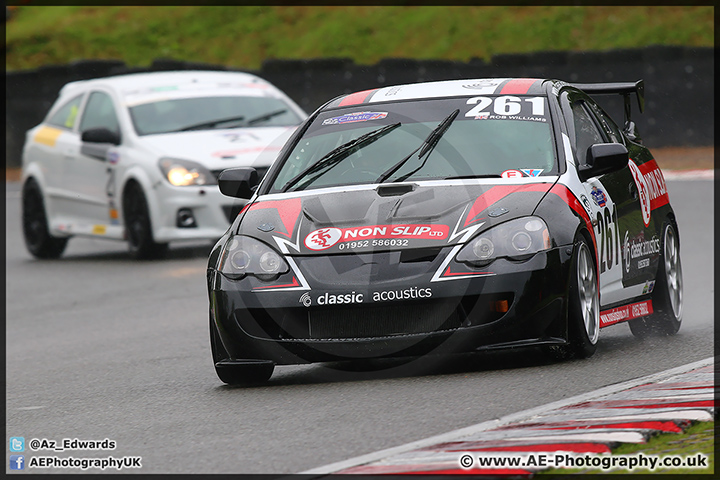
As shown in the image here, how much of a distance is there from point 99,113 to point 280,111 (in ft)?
6.74

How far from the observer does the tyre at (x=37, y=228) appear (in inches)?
626

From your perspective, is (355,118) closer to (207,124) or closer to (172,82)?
(207,124)

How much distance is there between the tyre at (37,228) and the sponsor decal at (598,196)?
979 centimetres

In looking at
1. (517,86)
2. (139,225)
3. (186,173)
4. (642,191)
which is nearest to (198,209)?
(186,173)

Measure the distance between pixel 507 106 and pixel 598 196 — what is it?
2.51 feet

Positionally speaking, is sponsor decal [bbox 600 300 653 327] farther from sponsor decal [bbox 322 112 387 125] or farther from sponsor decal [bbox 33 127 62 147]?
sponsor decal [bbox 33 127 62 147]

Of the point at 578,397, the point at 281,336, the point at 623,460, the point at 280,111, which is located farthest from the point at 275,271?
the point at 280,111

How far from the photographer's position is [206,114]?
14773mm

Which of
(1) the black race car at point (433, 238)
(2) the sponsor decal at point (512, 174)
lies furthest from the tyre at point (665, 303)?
(2) the sponsor decal at point (512, 174)

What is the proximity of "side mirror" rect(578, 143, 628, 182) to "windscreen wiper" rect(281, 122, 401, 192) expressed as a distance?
1.12 m

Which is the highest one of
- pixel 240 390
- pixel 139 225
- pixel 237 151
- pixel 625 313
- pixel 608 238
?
pixel 608 238
